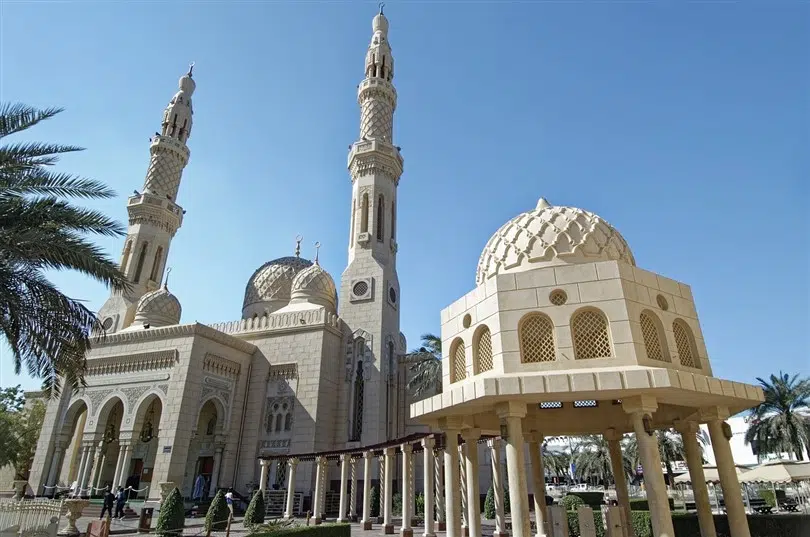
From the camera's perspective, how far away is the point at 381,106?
31297mm

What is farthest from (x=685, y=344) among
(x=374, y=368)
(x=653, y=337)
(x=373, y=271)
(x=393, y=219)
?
(x=393, y=219)

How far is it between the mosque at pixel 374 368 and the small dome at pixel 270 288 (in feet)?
0.43

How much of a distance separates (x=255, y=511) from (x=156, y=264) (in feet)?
65.8

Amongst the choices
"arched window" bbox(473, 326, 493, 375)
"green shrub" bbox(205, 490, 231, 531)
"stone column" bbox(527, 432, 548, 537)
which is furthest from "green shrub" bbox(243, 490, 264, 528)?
"arched window" bbox(473, 326, 493, 375)

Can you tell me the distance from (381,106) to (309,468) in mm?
20535

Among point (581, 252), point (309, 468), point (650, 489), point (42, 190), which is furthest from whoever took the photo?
point (309, 468)

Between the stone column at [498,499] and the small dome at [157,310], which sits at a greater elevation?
the small dome at [157,310]

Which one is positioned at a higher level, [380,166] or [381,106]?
[381,106]

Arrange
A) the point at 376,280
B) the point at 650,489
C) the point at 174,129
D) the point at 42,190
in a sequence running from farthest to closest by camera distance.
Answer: the point at 174,129, the point at 376,280, the point at 42,190, the point at 650,489

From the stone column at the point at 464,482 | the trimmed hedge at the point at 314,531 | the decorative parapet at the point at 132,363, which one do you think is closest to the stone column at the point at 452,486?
the stone column at the point at 464,482

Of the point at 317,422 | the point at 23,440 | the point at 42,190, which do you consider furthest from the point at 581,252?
the point at 23,440

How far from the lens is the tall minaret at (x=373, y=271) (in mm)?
24678

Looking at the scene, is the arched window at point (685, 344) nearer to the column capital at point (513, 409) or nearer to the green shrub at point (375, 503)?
the column capital at point (513, 409)

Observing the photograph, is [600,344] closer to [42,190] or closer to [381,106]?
[42,190]
